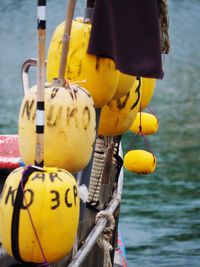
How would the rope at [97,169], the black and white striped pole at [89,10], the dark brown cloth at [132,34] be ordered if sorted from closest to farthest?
1. the dark brown cloth at [132,34]
2. the black and white striped pole at [89,10]
3. the rope at [97,169]

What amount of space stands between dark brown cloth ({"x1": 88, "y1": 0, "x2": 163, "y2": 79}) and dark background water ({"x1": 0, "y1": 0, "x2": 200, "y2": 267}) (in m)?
0.67

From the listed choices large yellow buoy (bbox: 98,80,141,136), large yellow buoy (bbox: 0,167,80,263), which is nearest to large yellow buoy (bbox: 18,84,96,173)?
large yellow buoy (bbox: 0,167,80,263)

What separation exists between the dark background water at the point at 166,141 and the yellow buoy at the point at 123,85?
1.70 feet

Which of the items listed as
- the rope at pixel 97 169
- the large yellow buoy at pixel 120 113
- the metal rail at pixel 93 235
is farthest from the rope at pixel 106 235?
the large yellow buoy at pixel 120 113

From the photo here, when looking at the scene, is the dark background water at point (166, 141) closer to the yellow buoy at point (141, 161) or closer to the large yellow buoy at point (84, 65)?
the large yellow buoy at point (84, 65)

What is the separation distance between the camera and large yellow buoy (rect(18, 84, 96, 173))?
8.69ft

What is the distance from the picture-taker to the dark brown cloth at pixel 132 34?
9.49 ft

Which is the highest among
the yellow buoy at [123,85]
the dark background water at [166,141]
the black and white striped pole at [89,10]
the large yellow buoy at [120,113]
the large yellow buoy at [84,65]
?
the black and white striped pole at [89,10]

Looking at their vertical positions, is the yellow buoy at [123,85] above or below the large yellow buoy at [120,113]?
above

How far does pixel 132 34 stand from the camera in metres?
2.91

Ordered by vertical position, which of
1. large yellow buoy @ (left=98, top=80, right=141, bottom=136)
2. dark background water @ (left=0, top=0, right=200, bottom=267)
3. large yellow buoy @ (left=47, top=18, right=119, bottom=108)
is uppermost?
large yellow buoy @ (left=47, top=18, right=119, bottom=108)

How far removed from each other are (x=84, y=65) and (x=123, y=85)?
1.02ft

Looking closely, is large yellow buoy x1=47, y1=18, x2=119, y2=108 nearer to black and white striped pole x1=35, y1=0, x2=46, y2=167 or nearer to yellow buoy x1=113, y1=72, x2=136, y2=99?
yellow buoy x1=113, y1=72, x2=136, y2=99

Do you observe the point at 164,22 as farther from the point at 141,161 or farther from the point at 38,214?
the point at 38,214
